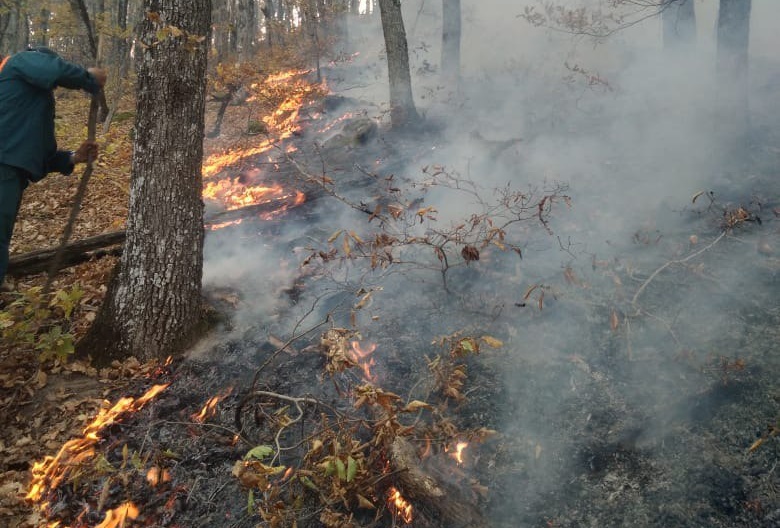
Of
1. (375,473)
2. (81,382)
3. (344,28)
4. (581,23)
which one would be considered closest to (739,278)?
(375,473)

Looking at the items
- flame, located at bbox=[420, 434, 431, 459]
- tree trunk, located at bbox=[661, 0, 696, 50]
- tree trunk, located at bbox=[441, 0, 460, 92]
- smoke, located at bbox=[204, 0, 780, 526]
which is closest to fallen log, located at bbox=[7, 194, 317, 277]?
smoke, located at bbox=[204, 0, 780, 526]

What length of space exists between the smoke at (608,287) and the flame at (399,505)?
21.1 inches

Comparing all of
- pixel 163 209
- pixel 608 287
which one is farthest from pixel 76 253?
pixel 608 287

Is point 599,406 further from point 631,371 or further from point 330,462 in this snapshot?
point 330,462

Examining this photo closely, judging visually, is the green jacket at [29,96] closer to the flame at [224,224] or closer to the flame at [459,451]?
the flame at [224,224]

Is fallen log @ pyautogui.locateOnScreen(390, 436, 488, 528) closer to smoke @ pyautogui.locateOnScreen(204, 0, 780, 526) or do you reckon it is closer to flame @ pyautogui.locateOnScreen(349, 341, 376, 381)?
smoke @ pyautogui.locateOnScreen(204, 0, 780, 526)

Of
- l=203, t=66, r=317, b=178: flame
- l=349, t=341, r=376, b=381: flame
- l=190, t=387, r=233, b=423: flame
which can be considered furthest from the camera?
l=203, t=66, r=317, b=178: flame

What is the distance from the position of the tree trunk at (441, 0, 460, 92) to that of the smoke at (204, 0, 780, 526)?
301 cm

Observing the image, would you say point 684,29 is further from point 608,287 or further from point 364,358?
point 364,358

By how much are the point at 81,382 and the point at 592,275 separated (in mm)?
5058

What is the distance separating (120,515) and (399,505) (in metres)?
1.74

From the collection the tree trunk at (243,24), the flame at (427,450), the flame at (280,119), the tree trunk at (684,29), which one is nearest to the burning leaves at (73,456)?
the flame at (427,450)

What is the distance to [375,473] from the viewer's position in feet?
9.44

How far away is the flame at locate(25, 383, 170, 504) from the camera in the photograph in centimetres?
297
